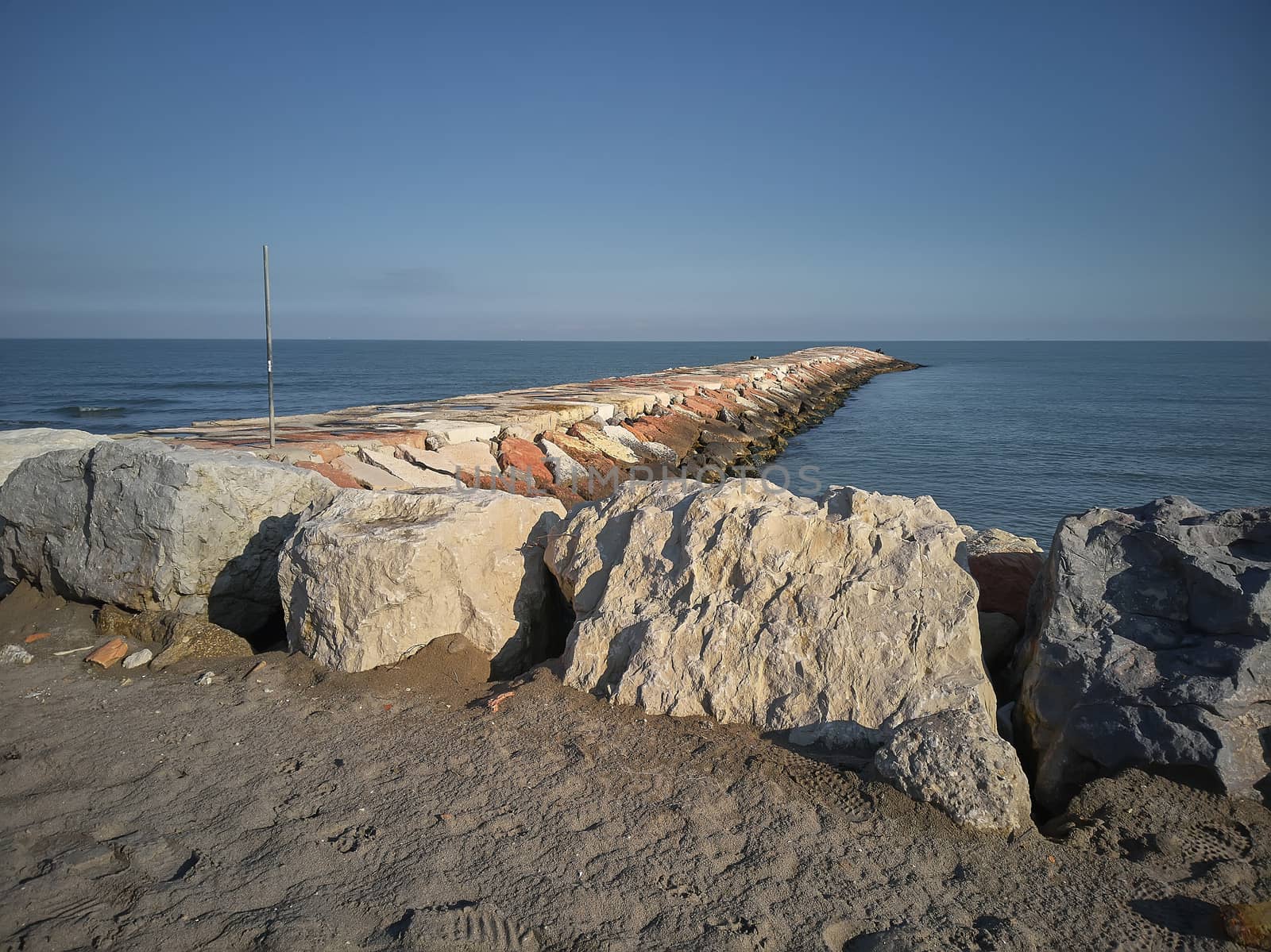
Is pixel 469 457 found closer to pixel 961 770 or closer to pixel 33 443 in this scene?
pixel 33 443

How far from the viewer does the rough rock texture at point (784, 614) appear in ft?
12.4

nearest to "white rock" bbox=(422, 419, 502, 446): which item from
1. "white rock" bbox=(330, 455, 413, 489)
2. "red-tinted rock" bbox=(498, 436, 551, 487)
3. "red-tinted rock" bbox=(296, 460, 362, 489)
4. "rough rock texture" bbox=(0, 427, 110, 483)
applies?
"red-tinted rock" bbox=(498, 436, 551, 487)

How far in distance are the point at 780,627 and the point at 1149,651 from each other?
5.28 ft

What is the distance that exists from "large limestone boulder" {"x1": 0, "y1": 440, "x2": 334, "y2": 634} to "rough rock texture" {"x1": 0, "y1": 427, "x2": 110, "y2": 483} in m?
0.92

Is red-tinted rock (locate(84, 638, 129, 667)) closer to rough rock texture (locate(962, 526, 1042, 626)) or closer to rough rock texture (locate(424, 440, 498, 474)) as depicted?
rough rock texture (locate(962, 526, 1042, 626))

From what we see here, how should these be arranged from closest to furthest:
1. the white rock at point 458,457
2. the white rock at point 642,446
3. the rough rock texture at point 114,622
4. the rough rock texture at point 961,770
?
the rough rock texture at point 961,770
the rough rock texture at point 114,622
the white rock at point 458,457
the white rock at point 642,446

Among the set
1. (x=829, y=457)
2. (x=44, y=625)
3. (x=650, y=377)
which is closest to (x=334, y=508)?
(x=44, y=625)

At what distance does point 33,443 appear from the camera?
22.7 feet

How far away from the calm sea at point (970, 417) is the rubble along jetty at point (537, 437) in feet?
7.96

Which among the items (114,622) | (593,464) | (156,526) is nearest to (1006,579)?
(156,526)

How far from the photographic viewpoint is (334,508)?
4.95 meters

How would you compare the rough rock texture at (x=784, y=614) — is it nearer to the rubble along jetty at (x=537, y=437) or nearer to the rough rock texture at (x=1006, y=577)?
the rough rock texture at (x=1006, y=577)

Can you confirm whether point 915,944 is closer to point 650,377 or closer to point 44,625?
point 44,625

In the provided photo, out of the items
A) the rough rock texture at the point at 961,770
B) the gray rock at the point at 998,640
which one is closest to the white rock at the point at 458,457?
the gray rock at the point at 998,640
